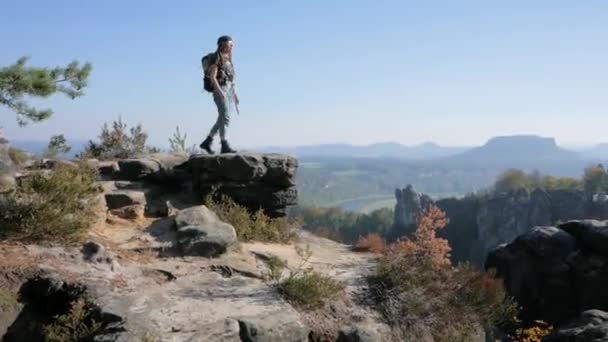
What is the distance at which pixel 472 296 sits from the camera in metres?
10.6

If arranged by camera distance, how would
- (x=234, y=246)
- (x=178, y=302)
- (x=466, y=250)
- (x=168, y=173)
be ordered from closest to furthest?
(x=178, y=302) < (x=234, y=246) < (x=168, y=173) < (x=466, y=250)

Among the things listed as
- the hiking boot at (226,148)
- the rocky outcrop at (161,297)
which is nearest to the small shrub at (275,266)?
the rocky outcrop at (161,297)

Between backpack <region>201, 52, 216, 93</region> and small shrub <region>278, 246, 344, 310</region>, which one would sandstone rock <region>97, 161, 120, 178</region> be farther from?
small shrub <region>278, 246, 344, 310</region>

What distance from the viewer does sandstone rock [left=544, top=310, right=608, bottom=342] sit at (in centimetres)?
889

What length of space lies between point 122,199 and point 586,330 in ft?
30.5

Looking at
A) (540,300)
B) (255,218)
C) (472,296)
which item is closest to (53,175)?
(255,218)

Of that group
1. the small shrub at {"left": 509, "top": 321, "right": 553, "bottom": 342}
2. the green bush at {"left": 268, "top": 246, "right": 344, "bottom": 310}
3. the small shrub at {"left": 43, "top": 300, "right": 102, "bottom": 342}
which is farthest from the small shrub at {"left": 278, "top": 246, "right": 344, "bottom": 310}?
the small shrub at {"left": 509, "top": 321, "right": 553, "bottom": 342}

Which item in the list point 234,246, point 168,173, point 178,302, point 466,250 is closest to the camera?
point 178,302

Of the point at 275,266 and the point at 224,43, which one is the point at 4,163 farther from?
the point at 275,266

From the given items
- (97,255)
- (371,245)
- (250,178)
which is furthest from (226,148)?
(97,255)

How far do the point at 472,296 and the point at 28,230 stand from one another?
8.28 meters

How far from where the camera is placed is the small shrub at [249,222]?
11.3 meters

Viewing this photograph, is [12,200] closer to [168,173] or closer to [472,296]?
[168,173]

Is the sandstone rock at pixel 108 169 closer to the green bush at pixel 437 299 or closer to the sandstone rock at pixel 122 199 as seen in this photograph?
the sandstone rock at pixel 122 199
